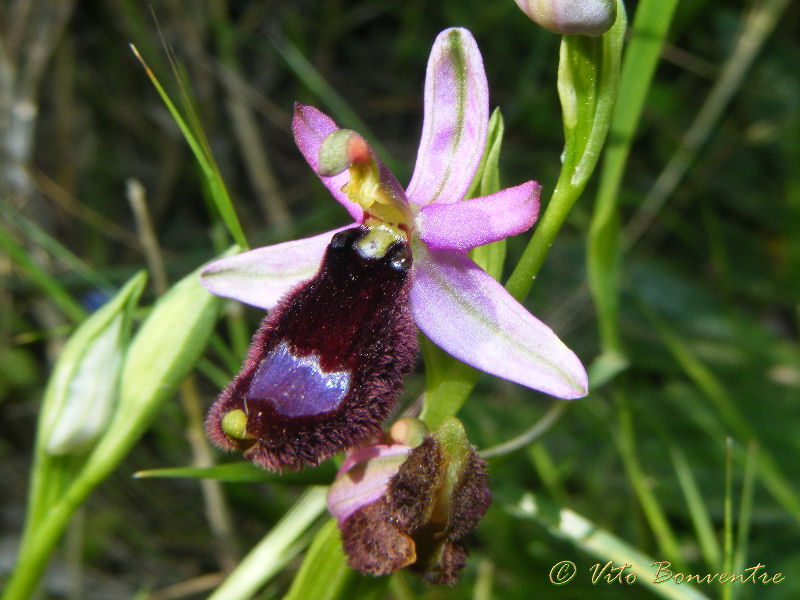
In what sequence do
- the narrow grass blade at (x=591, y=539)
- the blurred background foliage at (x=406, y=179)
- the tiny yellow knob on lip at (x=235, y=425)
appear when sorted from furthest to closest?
the blurred background foliage at (x=406, y=179) < the narrow grass blade at (x=591, y=539) < the tiny yellow knob on lip at (x=235, y=425)

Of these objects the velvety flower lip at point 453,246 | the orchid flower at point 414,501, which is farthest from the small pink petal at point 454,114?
the orchid flower at point 414,501

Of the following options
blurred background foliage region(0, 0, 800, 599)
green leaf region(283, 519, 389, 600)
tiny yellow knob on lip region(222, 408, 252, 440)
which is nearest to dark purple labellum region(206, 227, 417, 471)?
tiny yellow knob on lip region(222, 408, 252, 440)

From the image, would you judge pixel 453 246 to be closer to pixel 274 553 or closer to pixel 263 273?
pixel 263 273

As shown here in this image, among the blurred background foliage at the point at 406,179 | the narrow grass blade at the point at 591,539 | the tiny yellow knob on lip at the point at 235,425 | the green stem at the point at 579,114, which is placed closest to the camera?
the tiny yellow knob on lip at the point at 235,425

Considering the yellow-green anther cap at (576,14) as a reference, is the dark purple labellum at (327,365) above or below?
below

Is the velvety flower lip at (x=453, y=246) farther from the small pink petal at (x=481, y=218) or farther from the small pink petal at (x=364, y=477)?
the small pink petal at (x=364, y=477)

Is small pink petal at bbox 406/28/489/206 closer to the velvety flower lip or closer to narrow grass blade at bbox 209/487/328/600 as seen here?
the velvety flower lip

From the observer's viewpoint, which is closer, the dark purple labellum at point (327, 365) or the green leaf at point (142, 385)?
the dark purple labellum at point (327, 365)
